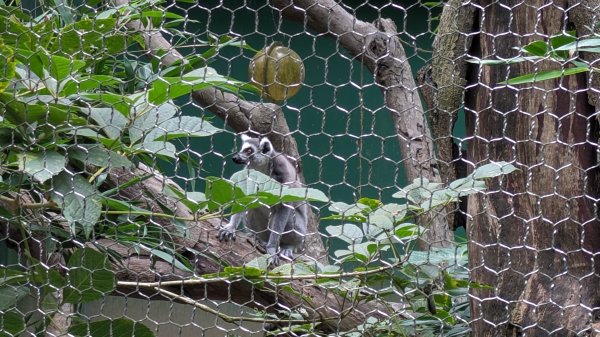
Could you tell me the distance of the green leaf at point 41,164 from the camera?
116 cm

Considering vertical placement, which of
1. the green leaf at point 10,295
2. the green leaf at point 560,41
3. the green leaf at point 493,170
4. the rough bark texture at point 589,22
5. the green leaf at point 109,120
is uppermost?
the green leaf at point 560,41

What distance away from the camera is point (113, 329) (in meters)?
1.32

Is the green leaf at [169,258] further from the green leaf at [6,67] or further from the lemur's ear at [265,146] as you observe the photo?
the lemur's ear at [265,146]

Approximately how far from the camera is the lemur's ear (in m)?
2.43

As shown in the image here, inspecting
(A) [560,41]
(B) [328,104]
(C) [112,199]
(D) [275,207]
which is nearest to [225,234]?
(C) [112,199]

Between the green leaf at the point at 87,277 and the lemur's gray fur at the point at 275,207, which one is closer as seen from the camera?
the green leaf at the point at 87,277

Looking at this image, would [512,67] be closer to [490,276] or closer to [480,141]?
[480,141]

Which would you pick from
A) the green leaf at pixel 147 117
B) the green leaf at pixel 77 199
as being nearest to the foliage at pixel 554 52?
the green leaf at pixel 147 117

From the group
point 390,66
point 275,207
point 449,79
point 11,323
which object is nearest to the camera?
point 11,323

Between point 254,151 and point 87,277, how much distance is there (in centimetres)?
118

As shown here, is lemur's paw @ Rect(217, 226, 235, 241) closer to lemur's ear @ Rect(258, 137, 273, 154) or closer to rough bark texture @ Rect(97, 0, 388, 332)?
rough bark texture @ Rect(97, 0, 388, 332)

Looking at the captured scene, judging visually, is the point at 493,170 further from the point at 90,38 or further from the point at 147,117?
the point at 90,38

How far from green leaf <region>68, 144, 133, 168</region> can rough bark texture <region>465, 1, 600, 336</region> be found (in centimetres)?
56

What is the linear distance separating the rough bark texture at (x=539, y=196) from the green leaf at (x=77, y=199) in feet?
1.96
